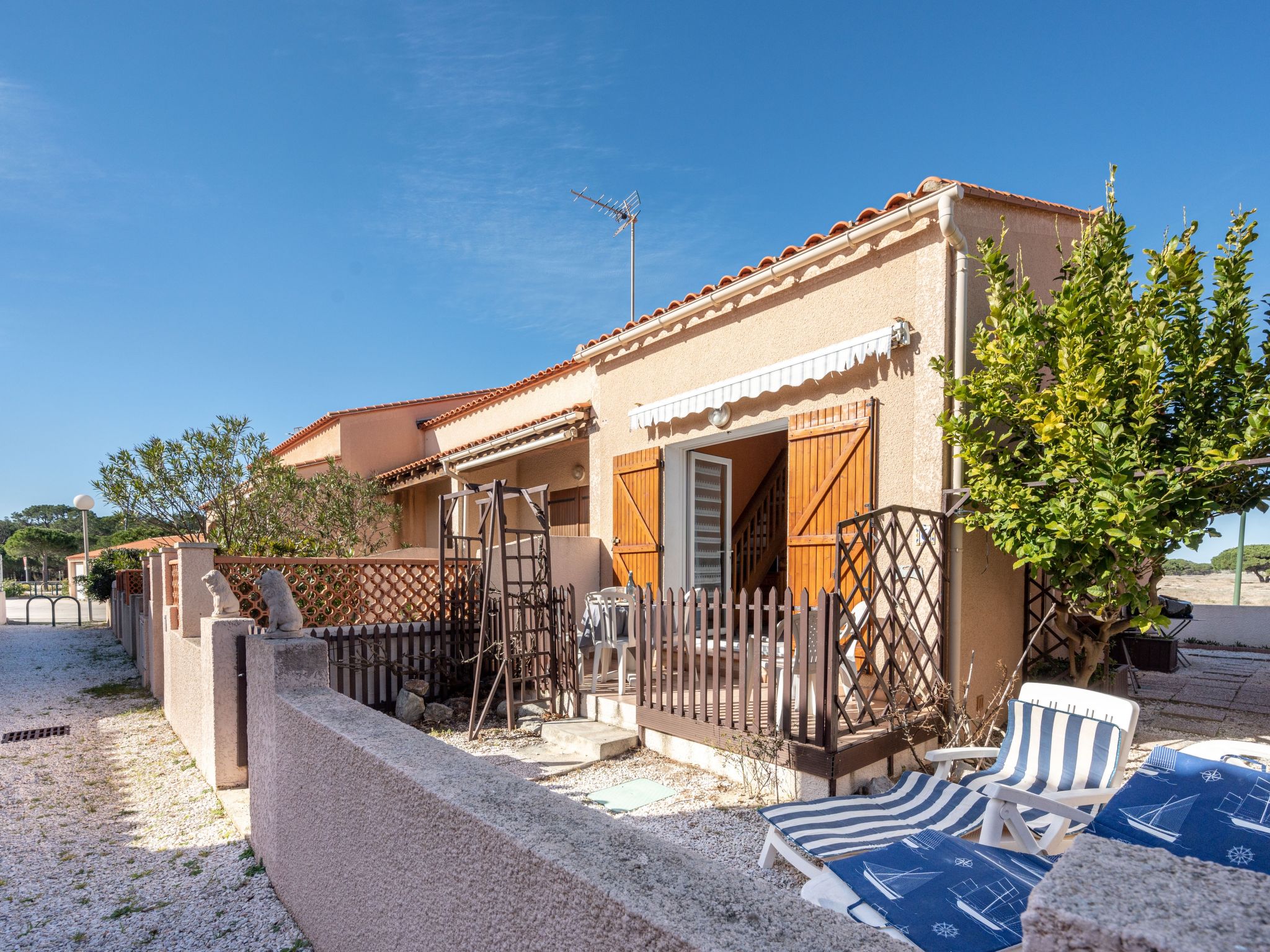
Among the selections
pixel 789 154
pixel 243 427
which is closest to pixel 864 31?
pixel 789 154

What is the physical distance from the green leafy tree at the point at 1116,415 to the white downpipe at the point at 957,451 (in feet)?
0.88

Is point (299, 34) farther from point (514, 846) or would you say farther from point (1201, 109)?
point (1201, 109)

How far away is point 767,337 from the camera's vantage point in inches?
302

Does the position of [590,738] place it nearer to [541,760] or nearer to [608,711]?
[541,760]

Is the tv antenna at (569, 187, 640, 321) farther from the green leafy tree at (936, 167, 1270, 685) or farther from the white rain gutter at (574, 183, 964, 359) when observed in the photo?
the green leafy tree at (936, 167, 1270, 685)

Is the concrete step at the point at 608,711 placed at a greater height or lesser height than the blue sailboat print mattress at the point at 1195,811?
lesser

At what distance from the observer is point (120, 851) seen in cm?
457

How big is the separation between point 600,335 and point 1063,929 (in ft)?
31.2

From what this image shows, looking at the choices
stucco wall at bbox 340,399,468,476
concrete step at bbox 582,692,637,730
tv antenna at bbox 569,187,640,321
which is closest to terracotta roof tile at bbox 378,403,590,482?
stucco wall at bbox 340,399,468,476

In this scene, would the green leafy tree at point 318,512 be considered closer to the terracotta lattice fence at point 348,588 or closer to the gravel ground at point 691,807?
the terracotta lattice fence at point 348,588

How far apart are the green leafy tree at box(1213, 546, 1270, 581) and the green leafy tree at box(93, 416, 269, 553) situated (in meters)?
23.4

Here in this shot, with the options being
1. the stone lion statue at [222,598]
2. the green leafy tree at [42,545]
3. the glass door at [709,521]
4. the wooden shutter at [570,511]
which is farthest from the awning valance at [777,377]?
the green leafy tree at [42,545]

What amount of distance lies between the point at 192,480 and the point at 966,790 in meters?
10.9

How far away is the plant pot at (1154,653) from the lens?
28.4 feet
